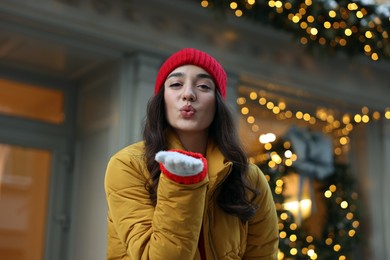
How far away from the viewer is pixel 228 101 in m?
4.99

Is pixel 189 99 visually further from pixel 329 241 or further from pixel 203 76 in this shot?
pixel 329 241

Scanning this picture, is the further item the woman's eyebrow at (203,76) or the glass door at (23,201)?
the glass door at (23,201)

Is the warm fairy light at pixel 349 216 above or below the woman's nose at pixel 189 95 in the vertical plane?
below

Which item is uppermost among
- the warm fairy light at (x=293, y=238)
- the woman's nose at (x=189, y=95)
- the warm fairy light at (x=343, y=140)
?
the warm fairy light at (x=343, y=140)

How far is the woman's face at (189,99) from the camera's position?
6.46 ft

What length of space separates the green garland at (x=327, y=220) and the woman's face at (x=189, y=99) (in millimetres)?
3546

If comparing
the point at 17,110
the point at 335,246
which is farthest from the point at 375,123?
the point at 17,110

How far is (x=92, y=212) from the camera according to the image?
191 inches

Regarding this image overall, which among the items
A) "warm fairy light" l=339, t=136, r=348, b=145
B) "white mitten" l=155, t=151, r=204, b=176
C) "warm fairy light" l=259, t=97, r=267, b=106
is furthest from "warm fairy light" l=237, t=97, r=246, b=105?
"white mitten" l=155, t=151, r=204, b=176

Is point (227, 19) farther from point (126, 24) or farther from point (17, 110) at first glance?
point (17, 110)

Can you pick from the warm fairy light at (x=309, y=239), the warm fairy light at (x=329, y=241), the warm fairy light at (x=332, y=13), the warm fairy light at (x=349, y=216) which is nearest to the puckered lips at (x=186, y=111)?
the warm fairy light at (x=332, y=13)

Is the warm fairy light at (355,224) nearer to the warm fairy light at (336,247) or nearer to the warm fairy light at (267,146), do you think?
the warm fairy light at (336,247)

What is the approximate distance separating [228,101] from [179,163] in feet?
11.3

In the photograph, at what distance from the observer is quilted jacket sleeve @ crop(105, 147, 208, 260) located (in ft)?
5.38
